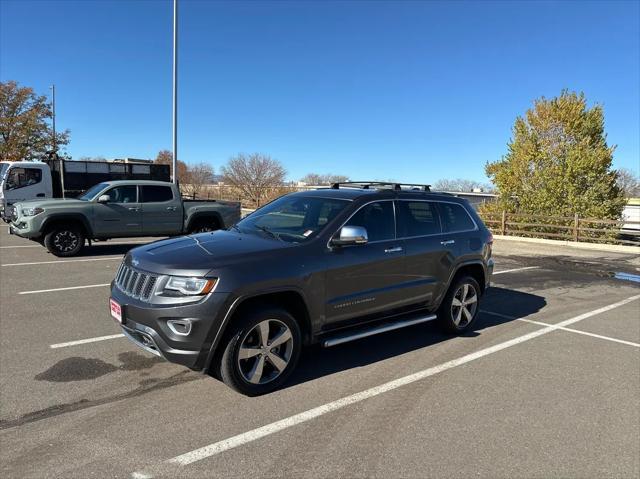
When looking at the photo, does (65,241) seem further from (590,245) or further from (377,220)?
(590,245)

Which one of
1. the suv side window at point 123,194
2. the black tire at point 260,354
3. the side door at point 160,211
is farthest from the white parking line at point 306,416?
the suv side window at point 123,194

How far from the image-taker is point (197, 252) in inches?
157

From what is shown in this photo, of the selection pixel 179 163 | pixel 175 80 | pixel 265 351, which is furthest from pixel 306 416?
pixel 179 163

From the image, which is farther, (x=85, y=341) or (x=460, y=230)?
(x=460, y=230)

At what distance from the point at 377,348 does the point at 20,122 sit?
38616mm

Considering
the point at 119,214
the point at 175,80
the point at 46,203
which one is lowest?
the point at 119,214

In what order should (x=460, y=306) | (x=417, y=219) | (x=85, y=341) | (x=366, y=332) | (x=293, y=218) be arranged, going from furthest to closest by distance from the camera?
(x=460, y=306) < (x=417, y=219) < (x=85, y=341) < (x=293, y=218) < (x=366, y=332)

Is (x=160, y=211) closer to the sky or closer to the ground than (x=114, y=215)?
closer to the sky

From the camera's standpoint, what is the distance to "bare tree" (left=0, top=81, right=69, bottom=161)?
34.6 meters

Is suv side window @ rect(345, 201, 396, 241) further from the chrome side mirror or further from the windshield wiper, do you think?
the windshield wiper

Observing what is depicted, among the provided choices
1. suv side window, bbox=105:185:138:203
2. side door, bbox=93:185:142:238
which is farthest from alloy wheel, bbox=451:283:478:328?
suv side window, bbox=105:185:138:203

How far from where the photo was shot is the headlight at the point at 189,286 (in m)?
3.62

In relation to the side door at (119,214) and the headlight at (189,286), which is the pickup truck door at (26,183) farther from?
the headlight at (189,286)

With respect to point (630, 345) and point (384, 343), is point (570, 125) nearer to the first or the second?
point (630, 345)
